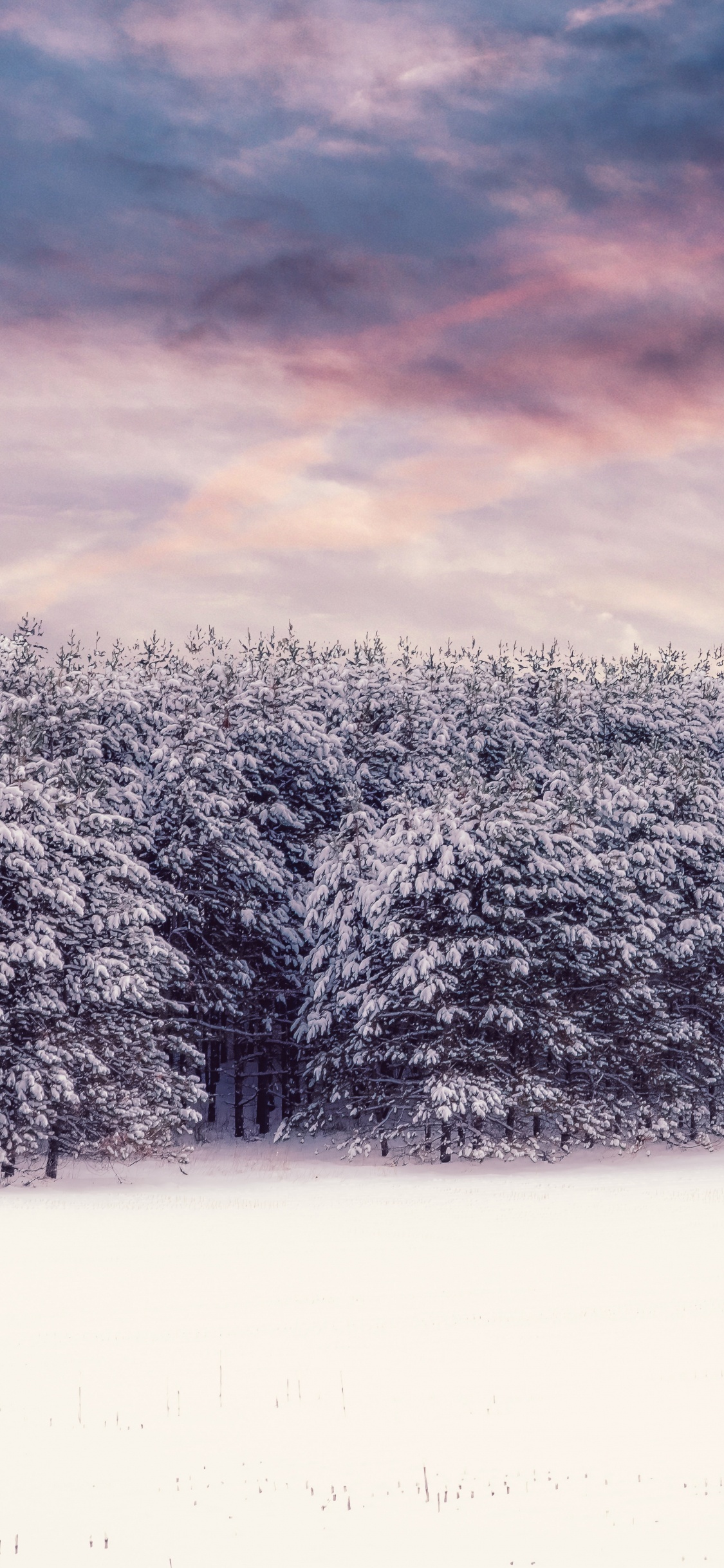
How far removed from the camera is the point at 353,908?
3309cm

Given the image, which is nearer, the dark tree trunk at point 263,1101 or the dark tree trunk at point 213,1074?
the dark tree trunk at point 263,1101

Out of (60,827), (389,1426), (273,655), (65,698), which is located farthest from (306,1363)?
(273,655)

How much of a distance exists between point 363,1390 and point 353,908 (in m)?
21.1

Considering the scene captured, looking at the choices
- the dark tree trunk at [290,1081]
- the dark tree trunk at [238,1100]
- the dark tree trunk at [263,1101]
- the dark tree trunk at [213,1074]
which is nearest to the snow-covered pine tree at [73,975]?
the dark tree trunk at [238,1100]

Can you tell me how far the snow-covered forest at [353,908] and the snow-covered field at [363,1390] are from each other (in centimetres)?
675

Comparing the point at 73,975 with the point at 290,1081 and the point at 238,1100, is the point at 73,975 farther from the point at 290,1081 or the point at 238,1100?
the point at 290,1081

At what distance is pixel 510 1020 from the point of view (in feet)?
101

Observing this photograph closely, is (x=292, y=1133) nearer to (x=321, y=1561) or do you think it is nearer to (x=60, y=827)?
(x=60, y=827)

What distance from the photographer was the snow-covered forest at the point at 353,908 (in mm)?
30000

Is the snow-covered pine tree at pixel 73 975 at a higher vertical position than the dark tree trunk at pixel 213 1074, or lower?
higher

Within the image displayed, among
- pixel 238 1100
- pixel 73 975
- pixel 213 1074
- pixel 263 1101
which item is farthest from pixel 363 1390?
A: pixel 213 1074

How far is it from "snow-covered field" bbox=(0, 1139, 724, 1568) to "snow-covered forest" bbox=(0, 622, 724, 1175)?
6.75m

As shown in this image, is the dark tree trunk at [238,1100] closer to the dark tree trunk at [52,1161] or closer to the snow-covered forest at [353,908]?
the snow-covered forest at [353,908]

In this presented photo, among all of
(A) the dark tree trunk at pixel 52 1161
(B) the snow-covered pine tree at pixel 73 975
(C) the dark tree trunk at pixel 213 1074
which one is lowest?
(A) the dark tree trunk at pixel 52 1161
